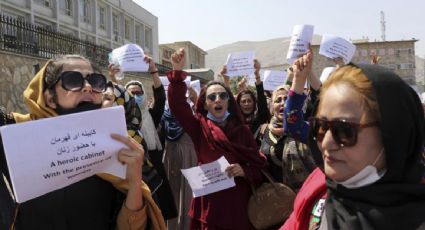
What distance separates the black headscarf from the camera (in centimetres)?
152

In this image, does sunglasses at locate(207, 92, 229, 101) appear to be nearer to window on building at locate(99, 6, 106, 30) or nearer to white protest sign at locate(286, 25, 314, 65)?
white protest sign at locate(286, 25, 314, 65)

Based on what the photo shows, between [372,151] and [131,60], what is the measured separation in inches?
147

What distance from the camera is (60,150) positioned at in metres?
1.74

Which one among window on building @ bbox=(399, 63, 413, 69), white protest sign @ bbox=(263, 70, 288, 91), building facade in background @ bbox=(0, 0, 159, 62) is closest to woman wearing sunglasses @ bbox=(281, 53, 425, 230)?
white protest sign @ bbox=(263, 70, 288, 91)

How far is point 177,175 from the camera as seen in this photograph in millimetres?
5688

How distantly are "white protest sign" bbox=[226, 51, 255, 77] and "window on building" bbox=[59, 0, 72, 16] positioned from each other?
1018 inches

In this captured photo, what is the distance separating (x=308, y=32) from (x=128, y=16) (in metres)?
35.4

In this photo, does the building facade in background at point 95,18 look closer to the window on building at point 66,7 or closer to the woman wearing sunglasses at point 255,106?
the window on building at point 66,7

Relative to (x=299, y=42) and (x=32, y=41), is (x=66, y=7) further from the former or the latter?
(x=299, y=42)

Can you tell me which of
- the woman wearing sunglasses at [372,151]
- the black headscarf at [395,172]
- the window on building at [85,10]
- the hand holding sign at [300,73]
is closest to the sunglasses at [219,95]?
the hand holding sign at [300,73]

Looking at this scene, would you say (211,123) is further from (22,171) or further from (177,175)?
(22,171)

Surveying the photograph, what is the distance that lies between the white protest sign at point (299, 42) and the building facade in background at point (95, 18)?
21.7 m

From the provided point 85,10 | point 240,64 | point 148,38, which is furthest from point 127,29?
point 240,64

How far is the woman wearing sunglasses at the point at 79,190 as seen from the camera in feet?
6.42
